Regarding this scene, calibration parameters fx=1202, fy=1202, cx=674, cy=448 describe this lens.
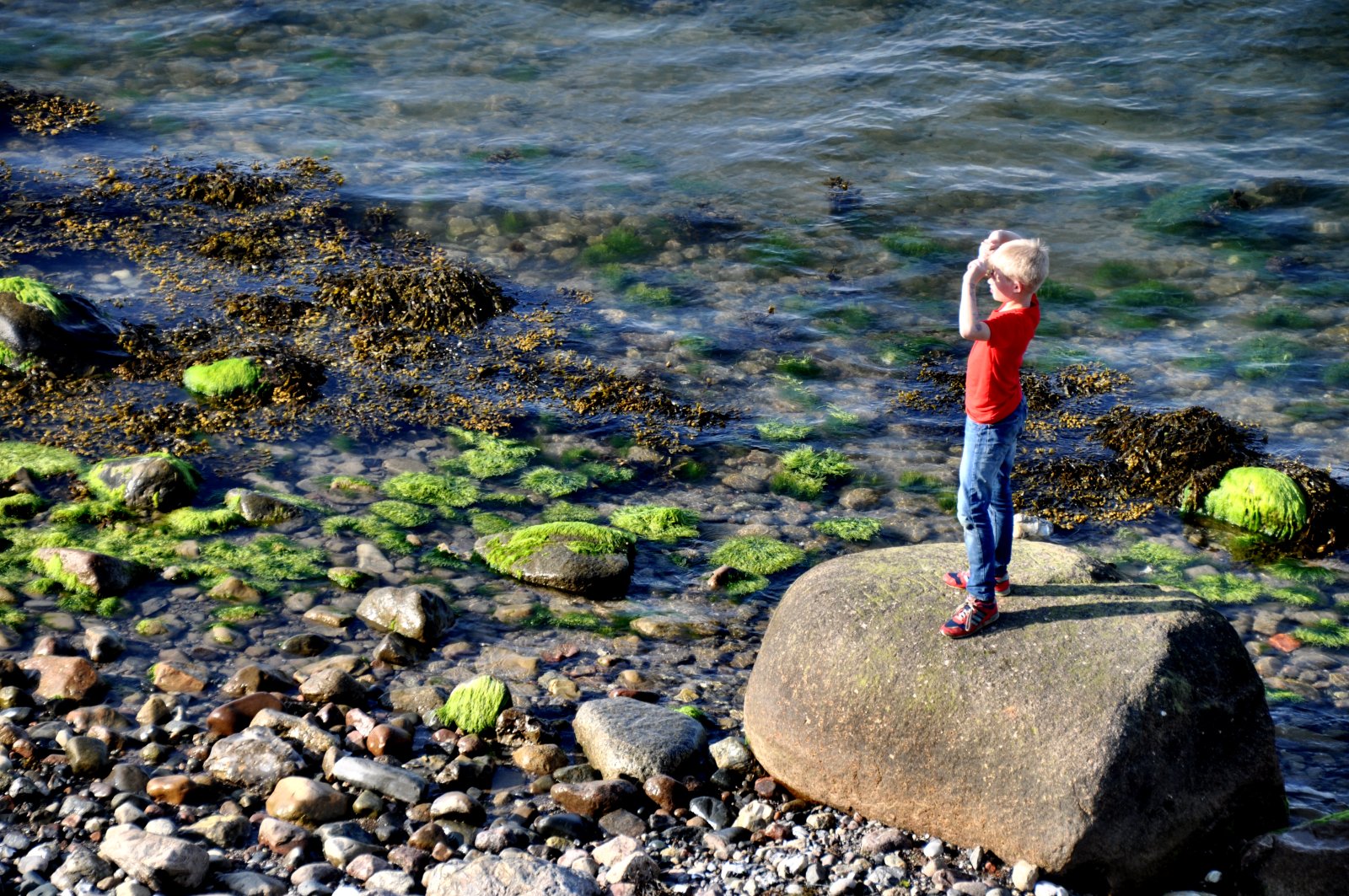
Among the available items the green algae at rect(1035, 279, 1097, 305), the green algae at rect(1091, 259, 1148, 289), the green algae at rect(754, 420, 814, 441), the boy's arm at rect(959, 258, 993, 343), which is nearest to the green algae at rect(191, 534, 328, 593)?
the green algae at rect(754, 420, 814, 441)

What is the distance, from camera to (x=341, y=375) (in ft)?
35.4

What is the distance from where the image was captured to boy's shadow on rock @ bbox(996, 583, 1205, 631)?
5930 mm

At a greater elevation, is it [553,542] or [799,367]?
[799,367]

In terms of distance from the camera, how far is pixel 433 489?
9.27m

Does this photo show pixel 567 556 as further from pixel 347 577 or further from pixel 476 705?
pixel 476 705

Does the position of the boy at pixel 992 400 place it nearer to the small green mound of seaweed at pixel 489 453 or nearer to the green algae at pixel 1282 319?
the small green mound of seaweed at pixel 489 453

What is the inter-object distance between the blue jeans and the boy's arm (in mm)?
532

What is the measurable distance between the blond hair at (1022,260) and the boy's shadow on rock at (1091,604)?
1.60m

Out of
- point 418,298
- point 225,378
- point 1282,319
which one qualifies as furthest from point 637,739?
point 1282,319

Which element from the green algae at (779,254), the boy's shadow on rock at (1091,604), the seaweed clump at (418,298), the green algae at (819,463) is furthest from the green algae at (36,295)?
the boy's shadow on rock at (1091,604)

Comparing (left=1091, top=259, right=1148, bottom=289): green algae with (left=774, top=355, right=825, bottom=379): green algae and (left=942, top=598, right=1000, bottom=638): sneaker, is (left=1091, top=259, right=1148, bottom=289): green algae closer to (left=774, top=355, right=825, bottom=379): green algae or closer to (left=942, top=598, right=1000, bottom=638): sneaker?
(left=774, top=355, right=825, bottom=379): green algae

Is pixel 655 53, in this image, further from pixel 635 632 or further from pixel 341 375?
pixel 635 632

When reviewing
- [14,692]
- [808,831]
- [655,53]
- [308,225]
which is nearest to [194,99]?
[308,225]

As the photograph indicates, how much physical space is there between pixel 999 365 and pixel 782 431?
4639mm
